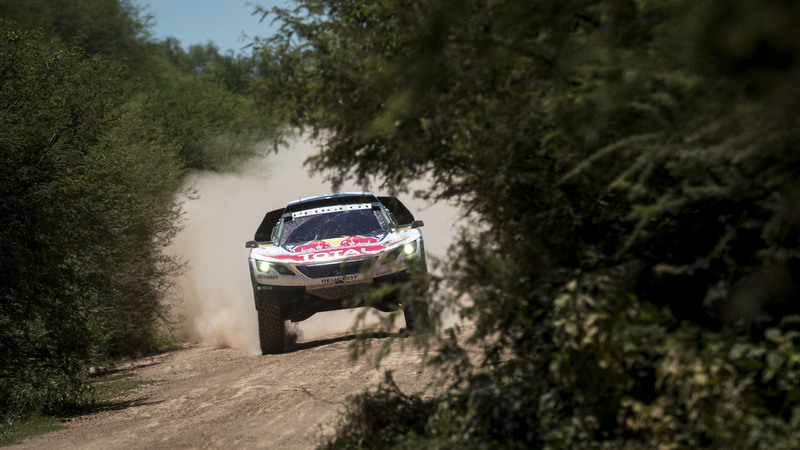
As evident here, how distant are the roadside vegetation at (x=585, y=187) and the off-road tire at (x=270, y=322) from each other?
6.44m

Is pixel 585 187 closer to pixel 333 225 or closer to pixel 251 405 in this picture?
pixel 251 405

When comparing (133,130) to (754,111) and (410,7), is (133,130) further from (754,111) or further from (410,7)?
(754,111)

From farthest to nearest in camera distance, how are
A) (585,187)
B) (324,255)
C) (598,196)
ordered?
(324,255), (598,196), (585,187)

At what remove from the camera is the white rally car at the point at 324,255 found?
13.4m

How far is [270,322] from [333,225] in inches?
67.9

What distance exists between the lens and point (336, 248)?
13.7 meters

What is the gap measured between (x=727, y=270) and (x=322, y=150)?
10.4 feet

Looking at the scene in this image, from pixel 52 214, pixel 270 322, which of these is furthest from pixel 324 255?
pixel 52 214

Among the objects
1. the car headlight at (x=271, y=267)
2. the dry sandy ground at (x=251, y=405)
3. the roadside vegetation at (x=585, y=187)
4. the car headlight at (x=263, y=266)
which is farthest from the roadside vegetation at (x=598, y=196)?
the car headlight at (x=263, y=266)

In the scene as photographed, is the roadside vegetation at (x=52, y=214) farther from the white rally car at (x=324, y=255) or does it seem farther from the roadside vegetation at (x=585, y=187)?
the roadside vegetation at (x=585, y=187)

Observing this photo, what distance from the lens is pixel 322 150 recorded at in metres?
7.21

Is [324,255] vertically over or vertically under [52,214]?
under

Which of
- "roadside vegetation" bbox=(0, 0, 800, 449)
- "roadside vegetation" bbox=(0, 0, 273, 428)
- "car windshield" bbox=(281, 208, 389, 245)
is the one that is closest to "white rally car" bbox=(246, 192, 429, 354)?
"car windshield" bbox=(281, 208, 389, 245)

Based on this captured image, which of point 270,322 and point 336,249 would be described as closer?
point 336,249
